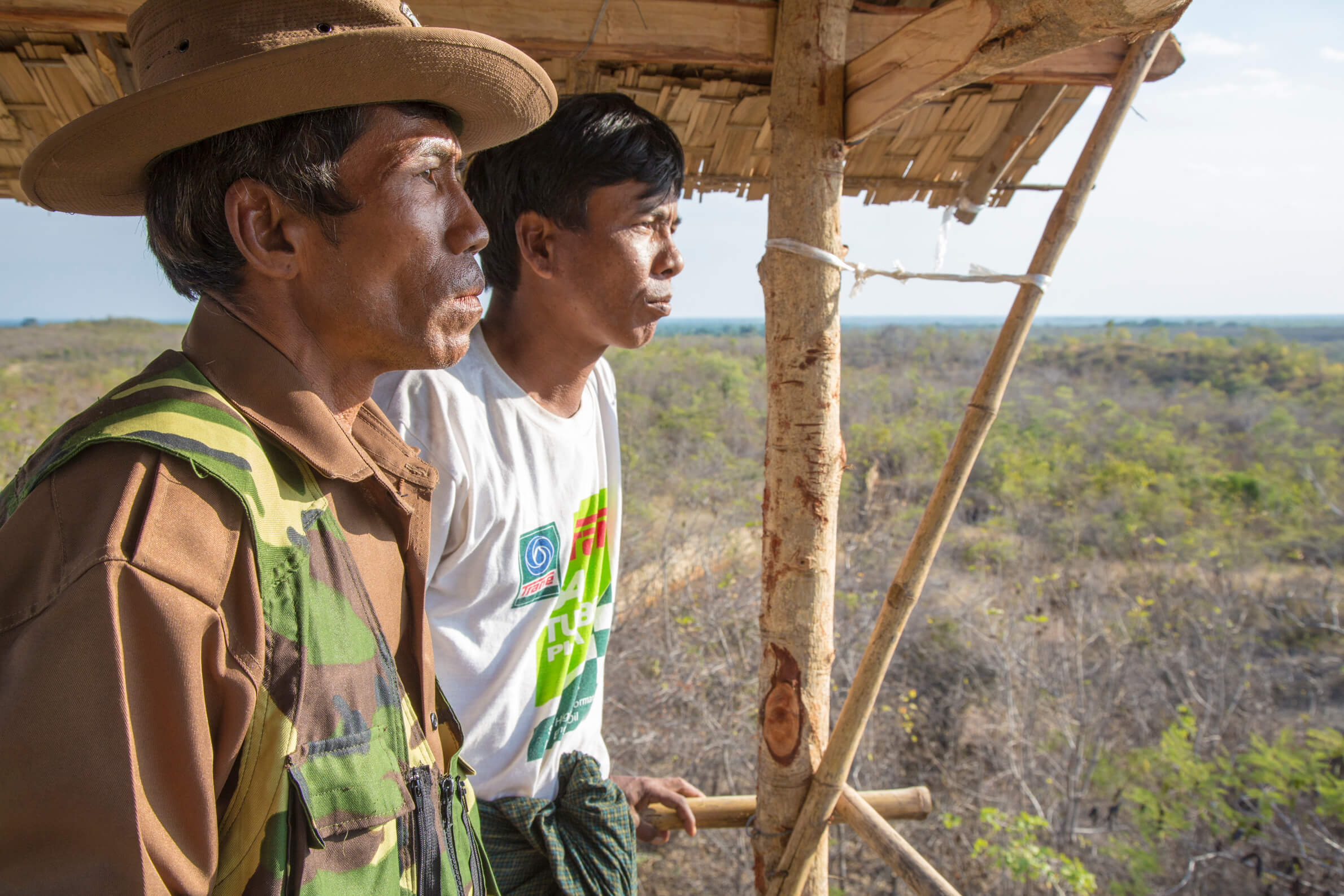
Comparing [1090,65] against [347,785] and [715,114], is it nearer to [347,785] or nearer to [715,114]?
[715,114]

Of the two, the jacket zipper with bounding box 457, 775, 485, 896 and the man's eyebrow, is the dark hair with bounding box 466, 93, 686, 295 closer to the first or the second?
the man's eyebrow

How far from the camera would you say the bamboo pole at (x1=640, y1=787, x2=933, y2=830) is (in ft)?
7.00

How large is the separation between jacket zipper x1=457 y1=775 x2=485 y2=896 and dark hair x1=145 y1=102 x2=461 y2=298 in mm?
836

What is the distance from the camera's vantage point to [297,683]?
92cm

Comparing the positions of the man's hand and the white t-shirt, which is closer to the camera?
the white t-shirt

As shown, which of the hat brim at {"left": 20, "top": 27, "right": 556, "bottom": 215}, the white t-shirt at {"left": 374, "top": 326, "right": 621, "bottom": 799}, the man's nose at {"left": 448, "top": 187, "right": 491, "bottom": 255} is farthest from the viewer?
the white t-shirt at {"left": 374, "top": 326, "right": 621, "bottom": 799}

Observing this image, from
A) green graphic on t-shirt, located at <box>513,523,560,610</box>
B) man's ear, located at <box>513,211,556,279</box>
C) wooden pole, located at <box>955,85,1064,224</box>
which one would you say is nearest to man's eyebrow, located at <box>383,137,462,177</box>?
man's ear, located at <box>513,211,556,279</box>

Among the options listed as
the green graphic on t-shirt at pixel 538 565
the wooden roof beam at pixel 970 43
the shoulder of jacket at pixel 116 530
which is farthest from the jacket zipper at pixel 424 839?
the wooden roof beam at pixel 970 43

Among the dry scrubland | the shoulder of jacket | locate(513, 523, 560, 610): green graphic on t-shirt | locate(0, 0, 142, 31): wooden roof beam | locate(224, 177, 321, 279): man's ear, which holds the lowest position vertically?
the dry scrubland

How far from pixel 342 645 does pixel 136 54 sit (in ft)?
2.80

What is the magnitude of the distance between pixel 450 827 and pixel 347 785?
30 centimetres

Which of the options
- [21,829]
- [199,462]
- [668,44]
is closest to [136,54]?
[199,462]

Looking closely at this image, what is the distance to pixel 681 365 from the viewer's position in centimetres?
2294

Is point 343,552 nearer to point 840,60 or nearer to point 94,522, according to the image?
point 94,522
